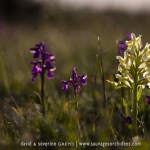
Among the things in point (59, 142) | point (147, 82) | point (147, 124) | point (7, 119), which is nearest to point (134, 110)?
point (147, 82)

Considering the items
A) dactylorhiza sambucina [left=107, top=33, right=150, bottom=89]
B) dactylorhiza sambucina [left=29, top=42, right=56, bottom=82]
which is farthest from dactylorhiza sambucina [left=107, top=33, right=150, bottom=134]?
dactylorhiza sambucina [left=29, top=42, right=56, bottom=82]

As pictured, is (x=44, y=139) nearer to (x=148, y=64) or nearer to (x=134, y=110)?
(x=134, y=110)

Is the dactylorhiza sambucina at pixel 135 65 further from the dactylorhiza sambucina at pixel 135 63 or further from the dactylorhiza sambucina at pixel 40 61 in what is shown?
the dactylorhiza sambucina at pixel 40 61

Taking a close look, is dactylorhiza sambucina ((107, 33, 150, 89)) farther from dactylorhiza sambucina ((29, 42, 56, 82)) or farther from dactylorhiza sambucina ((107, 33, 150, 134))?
dactylorhiza sambucina ((29, 42, 56, 82))

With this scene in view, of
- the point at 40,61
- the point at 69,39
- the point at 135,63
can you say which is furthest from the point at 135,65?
the point at 69,39

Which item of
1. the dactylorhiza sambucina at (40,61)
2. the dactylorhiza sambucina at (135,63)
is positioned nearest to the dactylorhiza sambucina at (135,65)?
the dactylorhiza sambucina at (135,63)

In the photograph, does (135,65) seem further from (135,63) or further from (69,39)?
(69,39)

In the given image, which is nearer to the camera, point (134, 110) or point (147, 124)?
point (134, 110)

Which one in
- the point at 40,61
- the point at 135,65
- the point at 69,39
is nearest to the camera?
the point at 135,65

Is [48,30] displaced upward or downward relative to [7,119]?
upward
